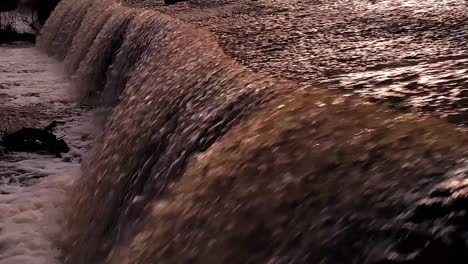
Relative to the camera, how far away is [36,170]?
22.2ft

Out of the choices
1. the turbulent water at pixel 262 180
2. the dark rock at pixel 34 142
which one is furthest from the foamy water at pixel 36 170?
the turbulent water at pixel 262 180

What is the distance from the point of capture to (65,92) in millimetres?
10172

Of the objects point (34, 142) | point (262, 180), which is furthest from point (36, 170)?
point (262, 180)

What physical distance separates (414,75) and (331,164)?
1.16 metres

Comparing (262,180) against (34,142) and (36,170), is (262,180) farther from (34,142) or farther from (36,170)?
(34,142)

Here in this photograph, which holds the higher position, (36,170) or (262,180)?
(262,180)

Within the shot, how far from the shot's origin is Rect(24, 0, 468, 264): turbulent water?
1951mm

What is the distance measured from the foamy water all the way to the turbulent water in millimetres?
330

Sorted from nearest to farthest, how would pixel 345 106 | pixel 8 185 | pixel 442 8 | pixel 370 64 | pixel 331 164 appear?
pixel 331 164 < pixel 345 106 < pixel 370 64 < pixel 442 8 < pixel 8 185

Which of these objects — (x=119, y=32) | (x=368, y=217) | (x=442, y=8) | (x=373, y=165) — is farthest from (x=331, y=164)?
(x=119, y=32)

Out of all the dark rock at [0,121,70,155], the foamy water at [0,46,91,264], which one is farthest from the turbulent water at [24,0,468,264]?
the dark rock at [0,121,70,155]

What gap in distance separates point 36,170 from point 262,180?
4784mm

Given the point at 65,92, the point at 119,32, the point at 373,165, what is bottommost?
the point at 65,92

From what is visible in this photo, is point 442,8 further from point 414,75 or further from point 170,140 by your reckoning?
point 170,140
